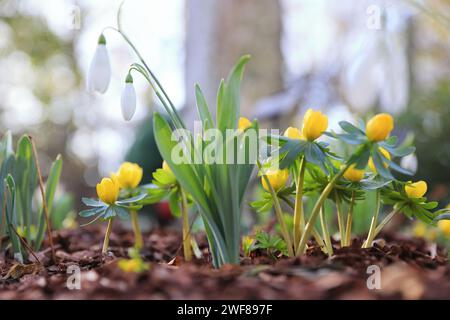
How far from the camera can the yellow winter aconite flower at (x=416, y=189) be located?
108cm

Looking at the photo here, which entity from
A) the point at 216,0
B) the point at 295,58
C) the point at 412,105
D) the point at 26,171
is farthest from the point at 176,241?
the point at 295,58

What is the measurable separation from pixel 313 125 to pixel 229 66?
2949mm

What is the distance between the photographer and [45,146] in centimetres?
1113

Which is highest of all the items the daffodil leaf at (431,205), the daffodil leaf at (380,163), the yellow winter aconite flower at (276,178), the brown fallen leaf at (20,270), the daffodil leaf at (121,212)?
the daffodil leaf at (380,163)

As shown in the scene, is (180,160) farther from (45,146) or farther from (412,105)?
(45,146)

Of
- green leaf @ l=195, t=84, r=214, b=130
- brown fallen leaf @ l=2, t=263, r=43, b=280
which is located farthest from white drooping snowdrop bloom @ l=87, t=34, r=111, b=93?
brown fallen leaf @ l=2, t=263, r=43, b=280

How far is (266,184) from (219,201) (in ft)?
0.50

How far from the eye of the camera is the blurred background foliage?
1.75 m

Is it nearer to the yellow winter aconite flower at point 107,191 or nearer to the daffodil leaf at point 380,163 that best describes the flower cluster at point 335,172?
the daffodil leaf at point 380,163

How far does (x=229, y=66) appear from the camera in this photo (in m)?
3.86

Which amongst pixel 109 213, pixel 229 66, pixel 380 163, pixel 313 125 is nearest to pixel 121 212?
pixel 109 213

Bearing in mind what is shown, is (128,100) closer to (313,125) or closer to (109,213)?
(109,213)

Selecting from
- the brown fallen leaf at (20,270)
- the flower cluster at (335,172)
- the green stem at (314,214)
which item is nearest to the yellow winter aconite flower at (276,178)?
the flower cluster at (335,172)

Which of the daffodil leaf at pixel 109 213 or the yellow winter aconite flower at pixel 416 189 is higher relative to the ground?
the yellow winter aconite flower at pixel 416 189
